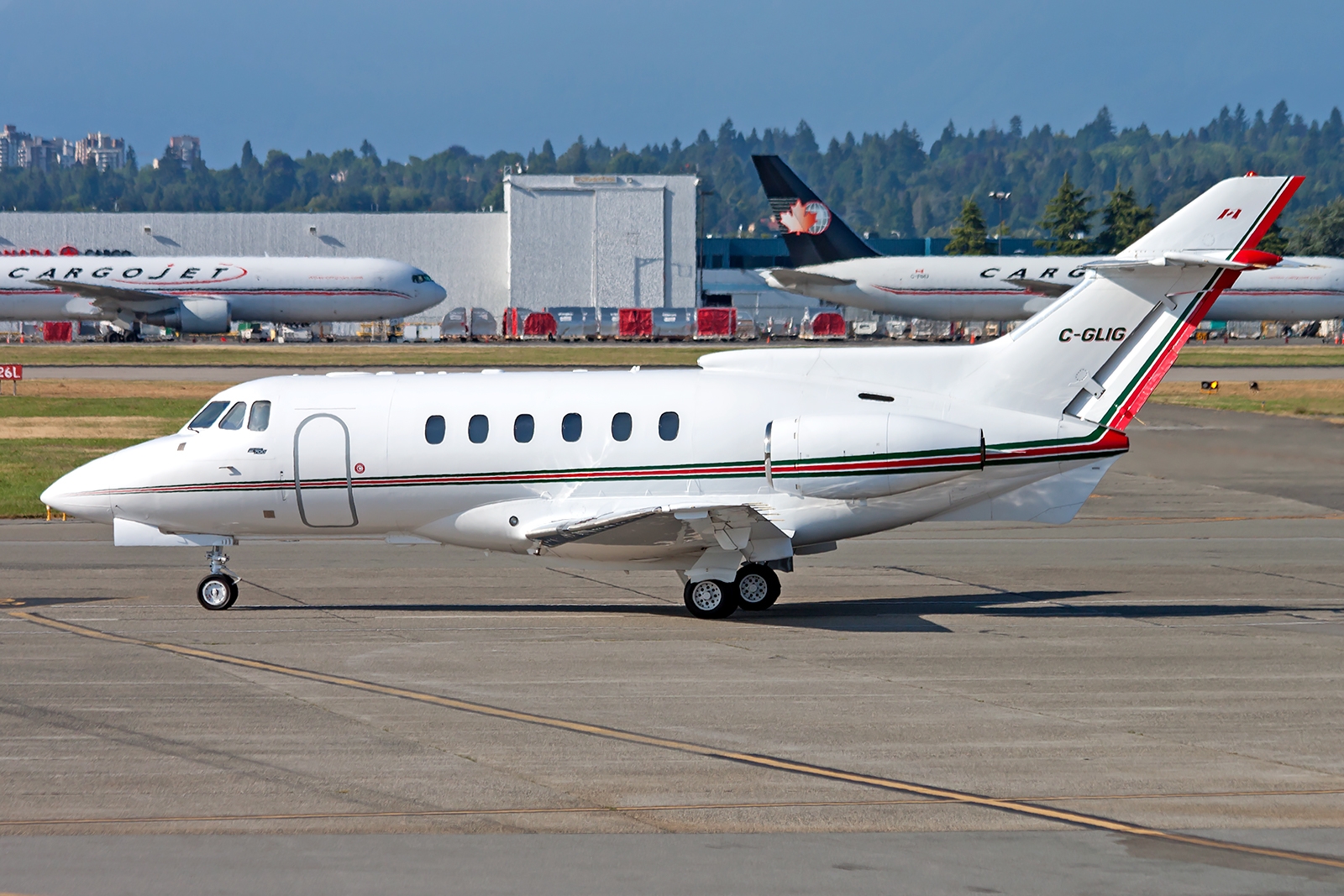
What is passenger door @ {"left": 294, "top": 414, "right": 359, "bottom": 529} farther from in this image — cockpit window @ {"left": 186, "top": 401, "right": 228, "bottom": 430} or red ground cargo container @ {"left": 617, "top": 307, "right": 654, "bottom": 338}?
red ground cargo container @ {"left": 617, "top": 307, "right": 654, "bottom": 338}

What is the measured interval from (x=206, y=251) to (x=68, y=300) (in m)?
35.1

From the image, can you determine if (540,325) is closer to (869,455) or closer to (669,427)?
(669,427)

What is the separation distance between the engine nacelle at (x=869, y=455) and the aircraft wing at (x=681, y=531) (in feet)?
2.20

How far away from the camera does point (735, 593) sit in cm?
1817

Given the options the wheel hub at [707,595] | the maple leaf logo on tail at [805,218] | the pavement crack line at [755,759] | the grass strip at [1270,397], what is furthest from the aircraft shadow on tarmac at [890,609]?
the maple leaf logo on tail at [805,218]

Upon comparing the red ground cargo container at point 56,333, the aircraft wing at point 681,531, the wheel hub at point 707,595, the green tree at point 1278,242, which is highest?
the green tree at point 1278,242

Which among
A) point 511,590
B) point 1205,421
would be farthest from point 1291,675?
point 1205,421

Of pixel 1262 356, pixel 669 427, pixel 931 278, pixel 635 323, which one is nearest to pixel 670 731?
pixel 669 427

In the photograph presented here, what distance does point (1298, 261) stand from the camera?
9394 centimetres

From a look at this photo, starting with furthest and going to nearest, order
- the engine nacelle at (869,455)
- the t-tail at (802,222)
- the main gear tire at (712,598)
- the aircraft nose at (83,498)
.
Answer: the t-tail at (802,222) < the aircraft nose at (83,498) < the main gear tire at (712,598) < the engine nacelle at (869,455)

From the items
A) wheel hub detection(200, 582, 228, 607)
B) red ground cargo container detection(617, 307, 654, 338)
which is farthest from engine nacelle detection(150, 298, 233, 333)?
wheel hub detection(200, 582, 228, 607)

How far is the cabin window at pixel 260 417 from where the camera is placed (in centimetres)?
1906

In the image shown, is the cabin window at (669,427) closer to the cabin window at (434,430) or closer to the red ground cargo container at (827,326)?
the cabin window at (434,430)

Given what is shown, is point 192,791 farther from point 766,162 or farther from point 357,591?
point 766,162
